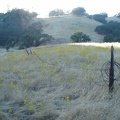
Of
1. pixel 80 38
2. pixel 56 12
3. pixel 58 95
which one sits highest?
pixel 56 12

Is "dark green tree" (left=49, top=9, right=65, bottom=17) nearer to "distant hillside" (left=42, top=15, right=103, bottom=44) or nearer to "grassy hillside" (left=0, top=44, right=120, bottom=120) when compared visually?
"distant hillside" (left=42, top=15, right=103, bottom=44)

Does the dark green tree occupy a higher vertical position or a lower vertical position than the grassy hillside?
higher

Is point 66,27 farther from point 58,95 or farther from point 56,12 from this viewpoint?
point 58,95

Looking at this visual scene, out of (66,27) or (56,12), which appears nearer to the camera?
(66,27)

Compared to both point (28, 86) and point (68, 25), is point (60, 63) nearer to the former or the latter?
point (28, 86)

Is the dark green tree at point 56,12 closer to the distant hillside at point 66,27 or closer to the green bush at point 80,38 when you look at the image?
the distant hillside at point 66,27

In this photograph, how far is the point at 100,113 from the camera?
5.59 meters

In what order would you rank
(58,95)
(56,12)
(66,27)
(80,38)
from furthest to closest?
(56,12)
(66,27)
(80,38)
(58,95)

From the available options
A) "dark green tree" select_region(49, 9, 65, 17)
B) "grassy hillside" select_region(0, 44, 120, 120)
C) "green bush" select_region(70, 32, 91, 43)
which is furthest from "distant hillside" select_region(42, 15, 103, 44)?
"grassy hillside" select_region(0, 44, 120, 120)

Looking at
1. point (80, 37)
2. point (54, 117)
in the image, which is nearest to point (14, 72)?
point (54, 117)

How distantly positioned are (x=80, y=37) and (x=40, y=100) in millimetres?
30146

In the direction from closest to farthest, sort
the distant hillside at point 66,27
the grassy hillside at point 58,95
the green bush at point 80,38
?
1. the grassy hillside at point 58,95
2. the green bush at point 80,38
3. the distant hillside at point 66,27

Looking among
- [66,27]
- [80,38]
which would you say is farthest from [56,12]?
[80,38]

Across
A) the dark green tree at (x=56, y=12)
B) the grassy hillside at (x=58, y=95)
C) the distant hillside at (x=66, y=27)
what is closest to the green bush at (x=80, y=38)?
the distant hillside at (x=66, y=27)
